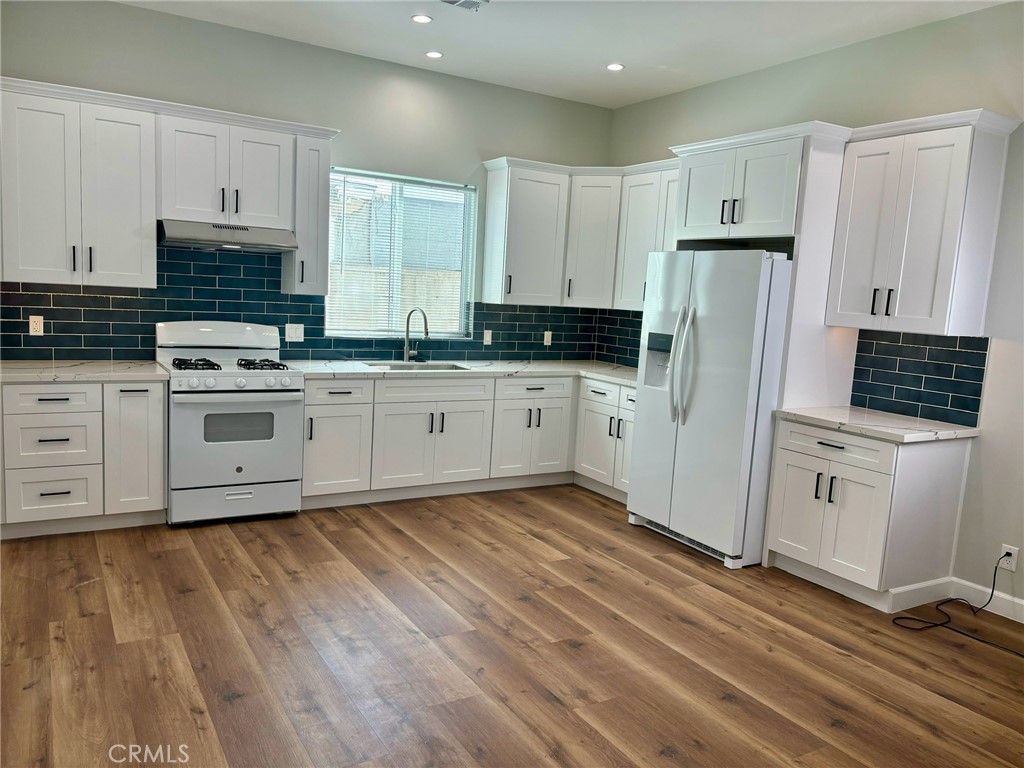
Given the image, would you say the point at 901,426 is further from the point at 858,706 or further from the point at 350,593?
the point at 350,593

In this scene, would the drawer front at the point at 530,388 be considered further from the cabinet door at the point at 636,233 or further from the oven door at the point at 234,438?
the oven door at the point at 234,438

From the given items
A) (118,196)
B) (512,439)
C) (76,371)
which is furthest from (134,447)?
(512,439)

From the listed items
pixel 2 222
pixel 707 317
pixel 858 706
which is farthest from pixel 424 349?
pixel 858 706

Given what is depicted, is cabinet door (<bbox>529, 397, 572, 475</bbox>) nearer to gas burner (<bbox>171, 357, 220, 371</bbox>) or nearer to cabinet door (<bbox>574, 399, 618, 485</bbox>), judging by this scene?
cabinet door (<bbox>574, 399, 618, 485</bbox>)

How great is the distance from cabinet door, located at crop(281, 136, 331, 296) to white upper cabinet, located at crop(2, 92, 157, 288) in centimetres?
79

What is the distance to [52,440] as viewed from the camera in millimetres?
3844

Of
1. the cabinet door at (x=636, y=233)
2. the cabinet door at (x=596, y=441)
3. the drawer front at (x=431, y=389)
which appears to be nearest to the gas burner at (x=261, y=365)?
the drawer front at (x=431, y=389)

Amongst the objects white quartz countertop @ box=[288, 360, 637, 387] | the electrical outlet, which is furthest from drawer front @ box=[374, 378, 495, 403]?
the electrical outlet

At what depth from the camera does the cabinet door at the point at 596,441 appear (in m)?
5.12

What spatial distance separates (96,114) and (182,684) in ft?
10.1

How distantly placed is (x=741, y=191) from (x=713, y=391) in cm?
112

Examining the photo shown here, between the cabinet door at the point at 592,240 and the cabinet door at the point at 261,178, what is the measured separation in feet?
6.73

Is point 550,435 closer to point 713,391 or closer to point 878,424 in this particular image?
point 713,391

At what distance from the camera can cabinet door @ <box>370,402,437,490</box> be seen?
4.73 m
